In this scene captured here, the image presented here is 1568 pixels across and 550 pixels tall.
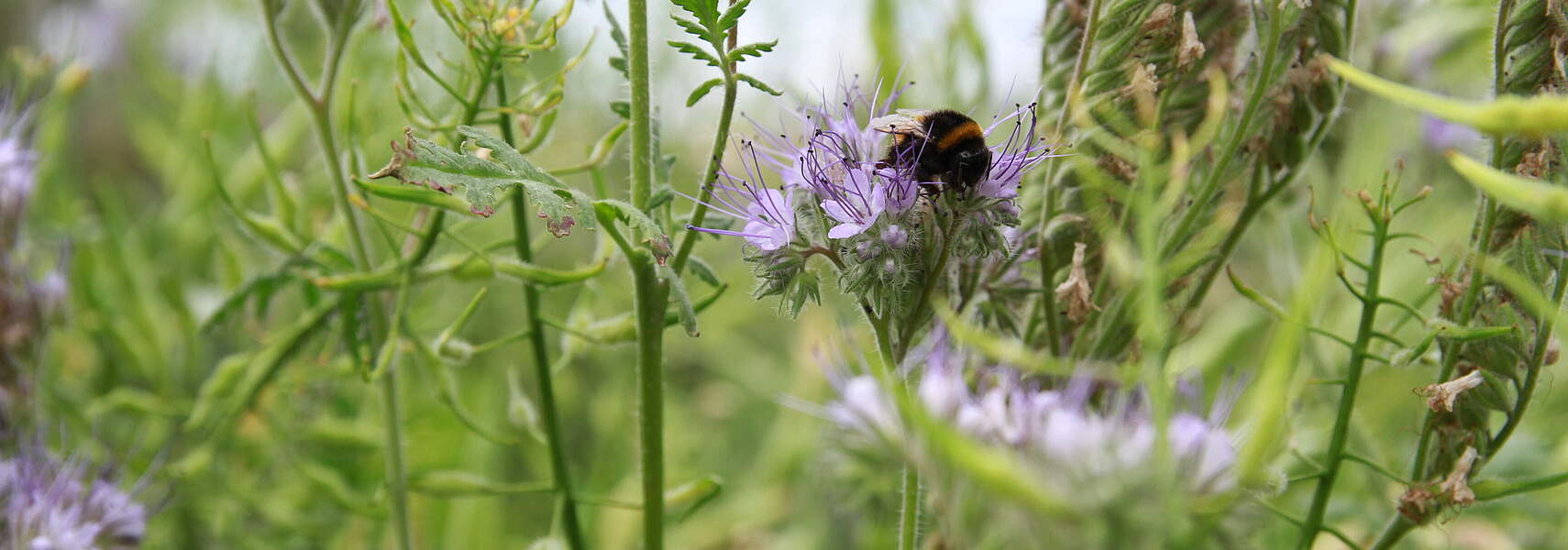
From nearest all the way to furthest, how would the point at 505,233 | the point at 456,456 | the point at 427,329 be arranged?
the point at 427,329 → the point at 456,456 → the point at 505,233

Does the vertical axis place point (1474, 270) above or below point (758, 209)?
above

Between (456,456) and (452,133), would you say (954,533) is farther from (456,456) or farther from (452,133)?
(456,456)

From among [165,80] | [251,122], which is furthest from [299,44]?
[251,122]

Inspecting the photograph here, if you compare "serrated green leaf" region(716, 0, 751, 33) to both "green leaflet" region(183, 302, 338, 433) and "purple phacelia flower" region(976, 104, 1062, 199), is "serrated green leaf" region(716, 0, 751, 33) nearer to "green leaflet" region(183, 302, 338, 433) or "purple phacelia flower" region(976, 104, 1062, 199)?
"purple phacelia flower" region(976, 104, 1062, 199)

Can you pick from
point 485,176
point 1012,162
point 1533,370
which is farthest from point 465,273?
point 1533,370

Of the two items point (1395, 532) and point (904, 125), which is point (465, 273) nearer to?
point (904, 125)
